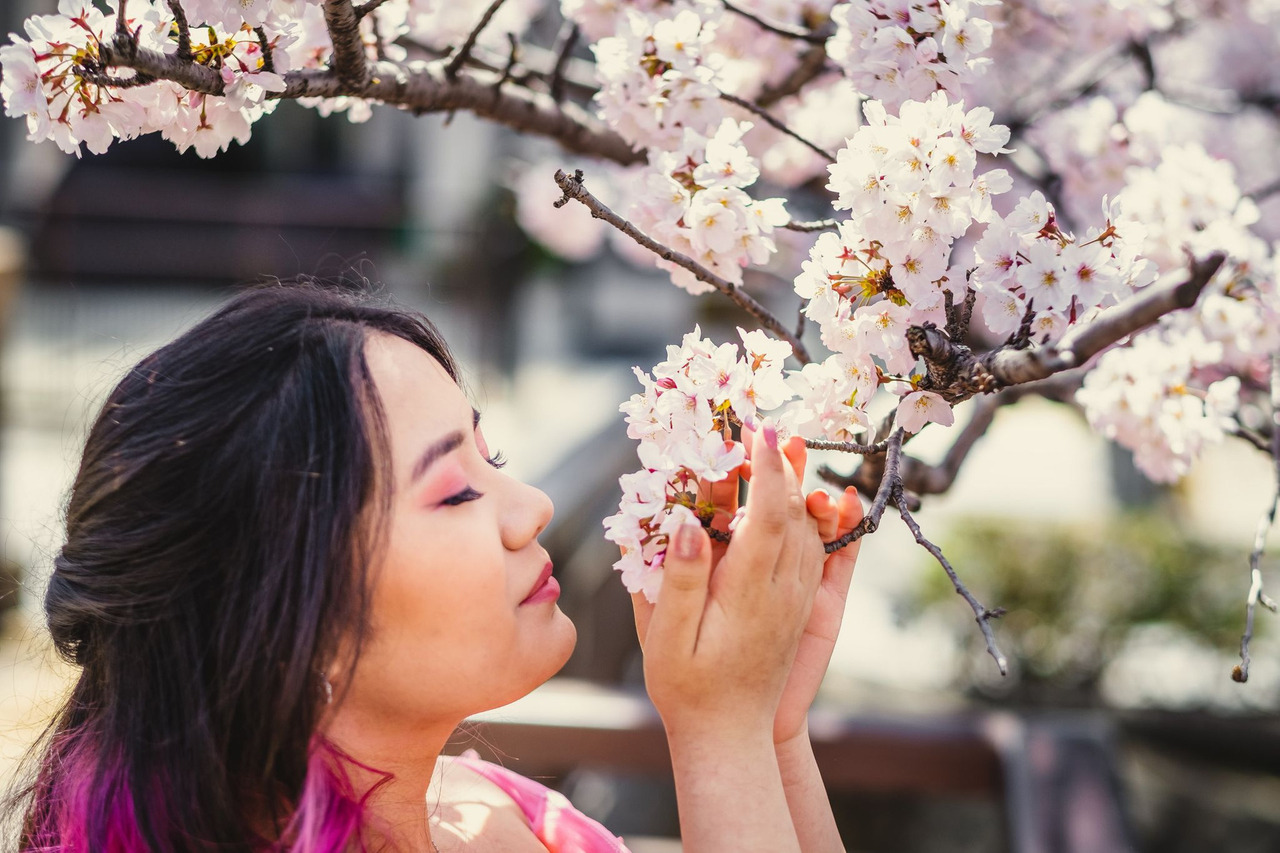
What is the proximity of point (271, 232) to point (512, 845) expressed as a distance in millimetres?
9412

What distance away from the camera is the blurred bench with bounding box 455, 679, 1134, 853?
206 centimetres

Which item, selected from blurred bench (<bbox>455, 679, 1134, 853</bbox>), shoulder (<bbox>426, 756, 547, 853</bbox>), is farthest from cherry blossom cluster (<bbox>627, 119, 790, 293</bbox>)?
blurred bench (<bbox>455, 679, 1134, 853</bbox>)

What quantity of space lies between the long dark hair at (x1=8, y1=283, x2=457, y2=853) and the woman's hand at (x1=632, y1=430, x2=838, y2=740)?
0.32 metres

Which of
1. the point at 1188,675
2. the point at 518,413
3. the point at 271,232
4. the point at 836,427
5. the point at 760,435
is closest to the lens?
the point at 760,435

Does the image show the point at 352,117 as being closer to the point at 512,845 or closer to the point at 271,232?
the point at 512,845

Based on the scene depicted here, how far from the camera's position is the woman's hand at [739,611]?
0.95 metres

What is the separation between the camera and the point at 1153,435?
149cm

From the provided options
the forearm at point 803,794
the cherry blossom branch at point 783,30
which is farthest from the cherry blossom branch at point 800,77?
the forearm at point 803,794

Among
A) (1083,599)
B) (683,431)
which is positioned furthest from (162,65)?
(1083,599)

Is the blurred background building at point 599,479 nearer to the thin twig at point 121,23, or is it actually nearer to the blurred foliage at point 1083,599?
the blurred foliage at point 1083,599

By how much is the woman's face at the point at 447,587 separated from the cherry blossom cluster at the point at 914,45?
60 cm

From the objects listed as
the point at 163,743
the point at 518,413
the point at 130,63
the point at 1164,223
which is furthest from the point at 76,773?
the point at 518,413

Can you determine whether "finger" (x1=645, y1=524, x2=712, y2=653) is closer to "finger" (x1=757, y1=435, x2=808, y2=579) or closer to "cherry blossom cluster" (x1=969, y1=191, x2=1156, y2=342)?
"finger" (x1=757, y1=435, x2=808, y2=579)

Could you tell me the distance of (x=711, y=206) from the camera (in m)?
1.15
